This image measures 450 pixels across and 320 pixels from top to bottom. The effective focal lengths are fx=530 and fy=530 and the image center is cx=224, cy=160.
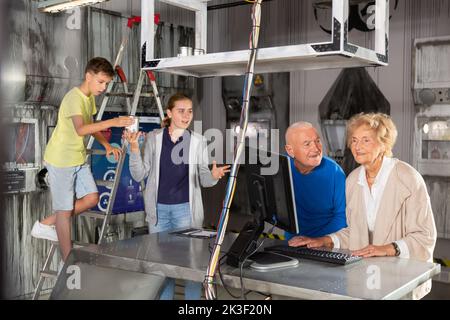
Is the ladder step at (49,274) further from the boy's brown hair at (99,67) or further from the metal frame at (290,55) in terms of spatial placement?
the metal frame at (290,55)

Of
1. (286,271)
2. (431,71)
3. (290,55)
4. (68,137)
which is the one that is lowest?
(286,271)

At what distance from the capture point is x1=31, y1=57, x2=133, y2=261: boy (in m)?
3.48

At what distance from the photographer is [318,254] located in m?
2.00

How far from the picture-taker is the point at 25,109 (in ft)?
11.8

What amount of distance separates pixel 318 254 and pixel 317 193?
33.1 inches

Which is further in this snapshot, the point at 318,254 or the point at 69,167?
the point at 69,167

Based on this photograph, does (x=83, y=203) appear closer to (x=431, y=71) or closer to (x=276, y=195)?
(x=276, y=195)

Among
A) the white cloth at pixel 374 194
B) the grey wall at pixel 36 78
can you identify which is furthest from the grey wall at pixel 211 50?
the white cloth at pixel 374 194

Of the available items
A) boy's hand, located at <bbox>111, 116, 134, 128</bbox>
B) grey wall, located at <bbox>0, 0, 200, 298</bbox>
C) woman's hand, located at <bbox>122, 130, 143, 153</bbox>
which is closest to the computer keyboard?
woman's hand, located at <bbox>122, 130, 143, 153</bbox>

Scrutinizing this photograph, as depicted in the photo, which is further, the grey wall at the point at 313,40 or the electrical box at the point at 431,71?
the grey wall at the point at 313,40


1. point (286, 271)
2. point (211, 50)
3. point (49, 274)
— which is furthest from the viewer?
point (211, 50)

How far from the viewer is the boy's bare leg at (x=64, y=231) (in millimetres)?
3428

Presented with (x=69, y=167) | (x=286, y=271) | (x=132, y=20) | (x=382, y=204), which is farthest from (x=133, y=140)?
(x=286, y=271)
